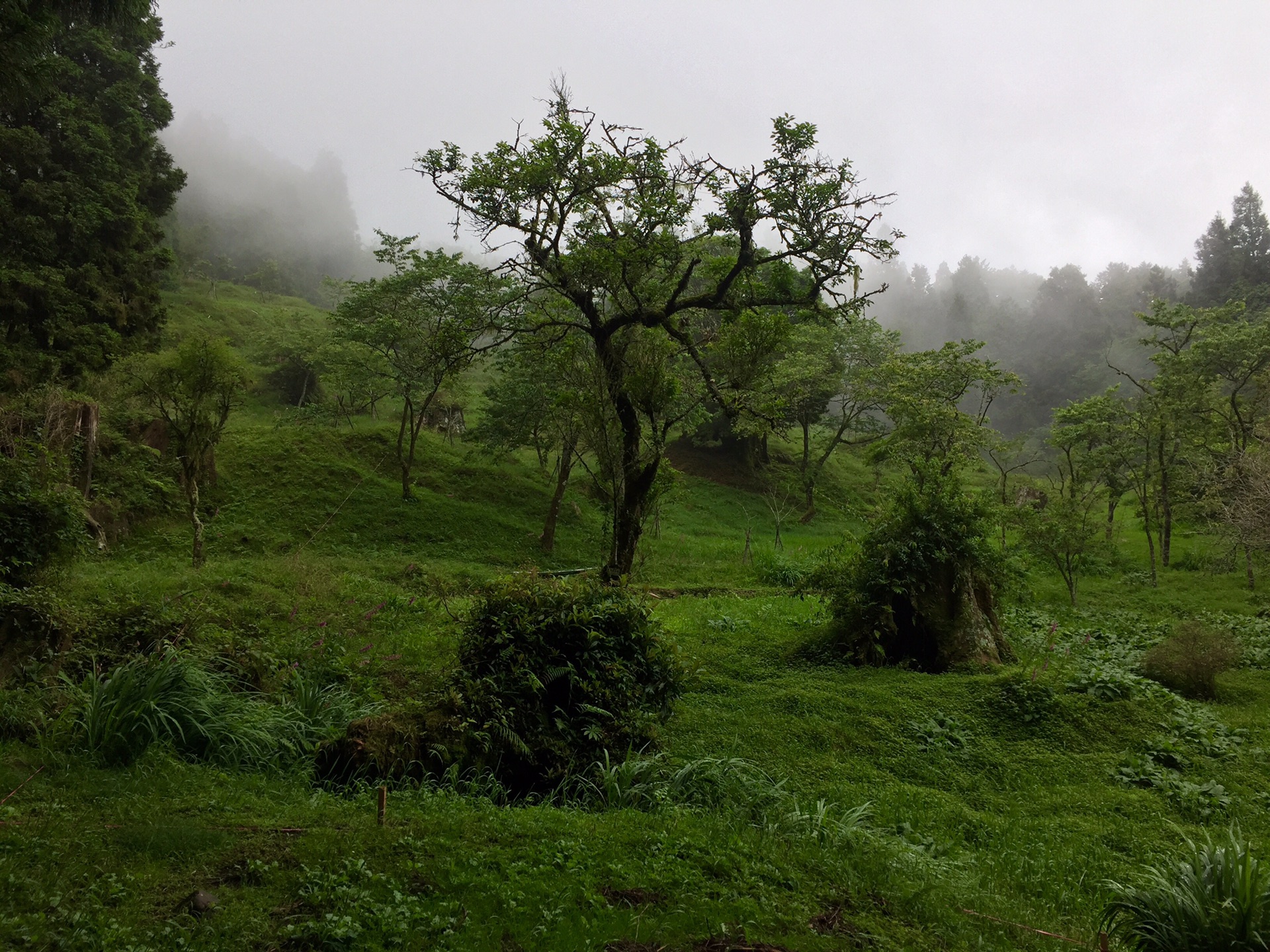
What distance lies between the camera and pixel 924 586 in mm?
10062

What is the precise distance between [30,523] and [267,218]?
339ft

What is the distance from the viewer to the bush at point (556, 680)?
5.50m

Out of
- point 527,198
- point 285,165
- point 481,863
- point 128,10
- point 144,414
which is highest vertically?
point 285,165

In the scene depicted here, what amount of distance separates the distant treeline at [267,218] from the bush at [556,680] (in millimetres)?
75801

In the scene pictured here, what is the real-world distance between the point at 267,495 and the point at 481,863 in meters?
19.5

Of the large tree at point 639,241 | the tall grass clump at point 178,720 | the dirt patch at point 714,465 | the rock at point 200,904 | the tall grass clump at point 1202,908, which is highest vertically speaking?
the large tree at point 639,241

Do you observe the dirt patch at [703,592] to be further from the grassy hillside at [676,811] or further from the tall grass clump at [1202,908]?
the tall grass clump at [1202,908]

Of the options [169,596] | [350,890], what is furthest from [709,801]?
[169,596]

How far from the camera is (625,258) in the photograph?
11.6 metres

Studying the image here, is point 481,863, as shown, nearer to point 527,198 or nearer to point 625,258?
point 625,258

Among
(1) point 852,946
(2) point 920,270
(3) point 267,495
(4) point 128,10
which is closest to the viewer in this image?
(1) point 852,946

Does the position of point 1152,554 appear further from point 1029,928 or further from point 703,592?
point 1029,928

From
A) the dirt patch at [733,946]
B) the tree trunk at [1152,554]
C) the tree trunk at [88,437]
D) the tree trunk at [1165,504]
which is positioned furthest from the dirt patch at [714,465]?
the dirt patch at [733,946]

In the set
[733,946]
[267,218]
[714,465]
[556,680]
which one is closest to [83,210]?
[556,680]
